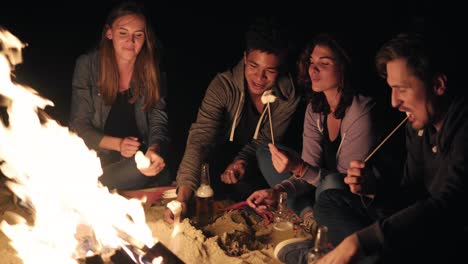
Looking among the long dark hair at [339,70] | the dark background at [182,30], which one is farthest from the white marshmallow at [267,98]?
the dark background at [182,30]

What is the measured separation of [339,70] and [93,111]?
2544mm

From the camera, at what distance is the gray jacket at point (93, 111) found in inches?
172


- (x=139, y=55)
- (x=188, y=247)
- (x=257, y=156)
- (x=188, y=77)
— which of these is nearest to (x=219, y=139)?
(x=257, y=156)

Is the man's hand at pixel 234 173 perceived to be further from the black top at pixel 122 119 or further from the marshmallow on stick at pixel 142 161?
the black top at pixel 122 119

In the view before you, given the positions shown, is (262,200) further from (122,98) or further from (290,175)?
(122,98)

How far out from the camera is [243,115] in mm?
4324

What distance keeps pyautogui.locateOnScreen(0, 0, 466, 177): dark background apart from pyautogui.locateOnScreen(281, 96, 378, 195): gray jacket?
2.45 meters

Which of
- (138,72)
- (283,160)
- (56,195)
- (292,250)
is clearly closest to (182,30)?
(138,72)

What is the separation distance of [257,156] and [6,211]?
2.33 metres

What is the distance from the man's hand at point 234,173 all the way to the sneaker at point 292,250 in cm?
97

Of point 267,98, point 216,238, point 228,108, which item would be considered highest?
point 267,98

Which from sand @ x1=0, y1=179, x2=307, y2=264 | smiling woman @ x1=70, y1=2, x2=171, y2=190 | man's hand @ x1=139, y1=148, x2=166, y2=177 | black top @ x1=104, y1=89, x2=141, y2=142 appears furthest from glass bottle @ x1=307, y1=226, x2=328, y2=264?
black top @ x1=104, y1=89, x2=141, y2=142

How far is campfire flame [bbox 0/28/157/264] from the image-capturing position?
277 cm

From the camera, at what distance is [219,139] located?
4457 mm
